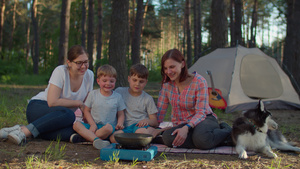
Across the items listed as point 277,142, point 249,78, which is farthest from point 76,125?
point 249,78

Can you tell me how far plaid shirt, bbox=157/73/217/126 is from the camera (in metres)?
3.34

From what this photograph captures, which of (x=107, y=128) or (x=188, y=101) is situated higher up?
(x=188, y=101)

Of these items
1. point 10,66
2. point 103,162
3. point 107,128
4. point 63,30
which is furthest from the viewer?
point 10,66

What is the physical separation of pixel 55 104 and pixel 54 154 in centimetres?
86

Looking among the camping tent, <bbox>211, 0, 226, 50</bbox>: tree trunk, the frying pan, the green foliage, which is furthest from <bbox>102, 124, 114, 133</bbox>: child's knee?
the green foliage

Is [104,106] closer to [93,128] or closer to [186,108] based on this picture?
[93,128]

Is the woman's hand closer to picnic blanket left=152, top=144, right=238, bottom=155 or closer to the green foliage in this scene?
picnic blanket left=152, top=144, right=238, bottom=155

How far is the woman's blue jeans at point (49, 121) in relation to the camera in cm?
340

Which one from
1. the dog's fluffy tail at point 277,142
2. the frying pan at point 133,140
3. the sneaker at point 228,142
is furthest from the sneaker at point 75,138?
the dog's fluffy tail at point 277,142

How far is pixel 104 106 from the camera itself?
3.52 m

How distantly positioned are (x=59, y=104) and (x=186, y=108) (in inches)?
60.0

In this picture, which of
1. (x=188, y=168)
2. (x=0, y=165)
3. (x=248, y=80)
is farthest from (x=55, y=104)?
(x=248, y=80)

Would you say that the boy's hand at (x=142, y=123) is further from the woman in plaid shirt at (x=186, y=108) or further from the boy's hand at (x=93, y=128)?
the boy's hand at (x=93, y=128)

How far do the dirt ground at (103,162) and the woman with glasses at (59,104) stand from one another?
0.64ft
